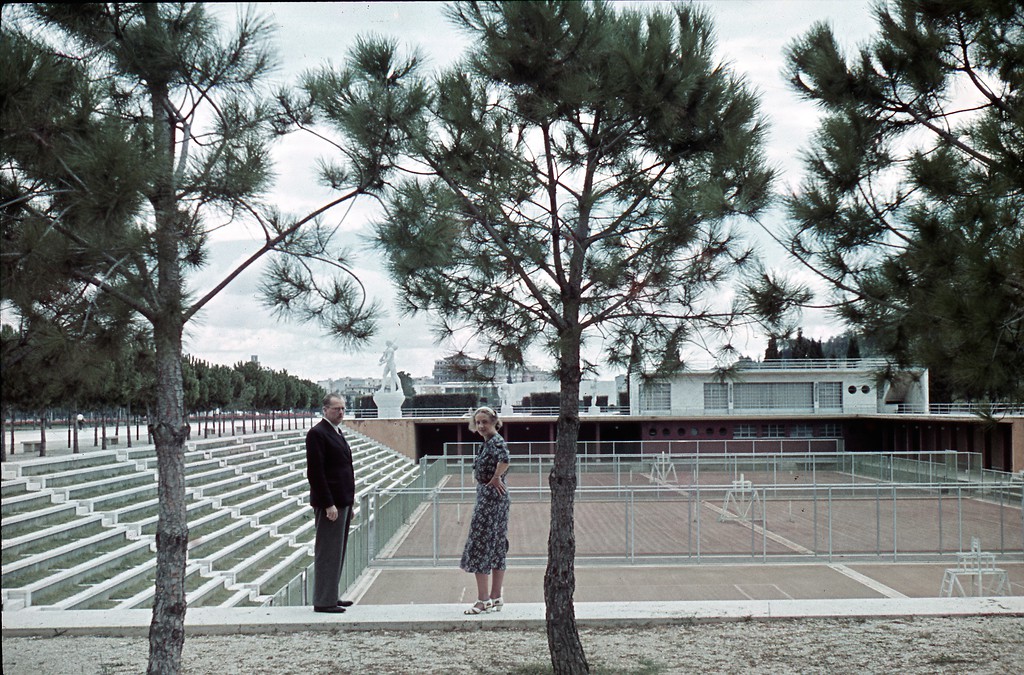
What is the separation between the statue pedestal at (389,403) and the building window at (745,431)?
1496cm

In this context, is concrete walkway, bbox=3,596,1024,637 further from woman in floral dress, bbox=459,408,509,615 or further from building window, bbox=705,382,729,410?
building window, bbox=705,382,729,410

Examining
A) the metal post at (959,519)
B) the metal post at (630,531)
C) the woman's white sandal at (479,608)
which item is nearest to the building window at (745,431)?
the metal post at (959,519)

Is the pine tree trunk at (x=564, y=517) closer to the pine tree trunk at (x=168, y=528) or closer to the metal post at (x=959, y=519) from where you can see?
the pine tree trunk at (x=168, y=528)

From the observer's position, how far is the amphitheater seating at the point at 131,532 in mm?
10594

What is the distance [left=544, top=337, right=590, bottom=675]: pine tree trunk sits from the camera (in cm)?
490

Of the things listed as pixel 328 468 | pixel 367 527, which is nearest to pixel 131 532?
pixel 367 527

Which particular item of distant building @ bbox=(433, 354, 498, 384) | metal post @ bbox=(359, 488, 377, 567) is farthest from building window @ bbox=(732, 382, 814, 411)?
distant building @ bbox=(433, 354, 498, 384)

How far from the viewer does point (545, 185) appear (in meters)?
5.37

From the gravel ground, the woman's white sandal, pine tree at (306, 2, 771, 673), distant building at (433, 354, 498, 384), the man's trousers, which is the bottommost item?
the gravel ground

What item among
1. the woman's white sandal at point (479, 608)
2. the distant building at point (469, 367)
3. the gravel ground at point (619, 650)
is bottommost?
the gravel ground at point (619, 650)

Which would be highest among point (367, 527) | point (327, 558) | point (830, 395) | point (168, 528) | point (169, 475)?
point (169, 475)

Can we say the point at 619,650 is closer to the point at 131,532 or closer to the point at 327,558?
the point at 327,558

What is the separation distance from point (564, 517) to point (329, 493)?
1.91 metres

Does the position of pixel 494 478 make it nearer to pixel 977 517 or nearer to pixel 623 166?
pixel 623 166
